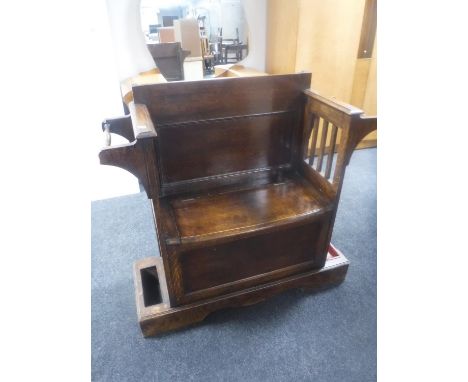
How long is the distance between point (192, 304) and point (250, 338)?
0.27 m

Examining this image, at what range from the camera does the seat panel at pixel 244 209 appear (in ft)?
3.80

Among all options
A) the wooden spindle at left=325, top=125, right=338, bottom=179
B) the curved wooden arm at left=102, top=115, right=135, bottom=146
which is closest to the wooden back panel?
the curved wooden arm at left=102, top=115, right=135, bottom=146

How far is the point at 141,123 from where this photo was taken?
95 cm

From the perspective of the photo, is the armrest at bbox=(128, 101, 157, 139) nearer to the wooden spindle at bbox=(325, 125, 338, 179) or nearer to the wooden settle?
the wooden settle

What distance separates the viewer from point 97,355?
1.23 meters

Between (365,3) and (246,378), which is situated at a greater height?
(365,3)

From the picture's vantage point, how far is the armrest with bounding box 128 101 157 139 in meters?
0.89

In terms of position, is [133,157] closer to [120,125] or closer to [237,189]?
[120,125]

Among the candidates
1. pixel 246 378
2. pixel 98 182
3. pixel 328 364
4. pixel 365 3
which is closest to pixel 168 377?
pixel 246 378

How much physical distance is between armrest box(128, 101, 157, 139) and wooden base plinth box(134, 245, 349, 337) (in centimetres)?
74

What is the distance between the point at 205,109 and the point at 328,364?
1086mm

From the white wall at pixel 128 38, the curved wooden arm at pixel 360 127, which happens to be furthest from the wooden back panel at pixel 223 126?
the white wall at pixel 128 38
